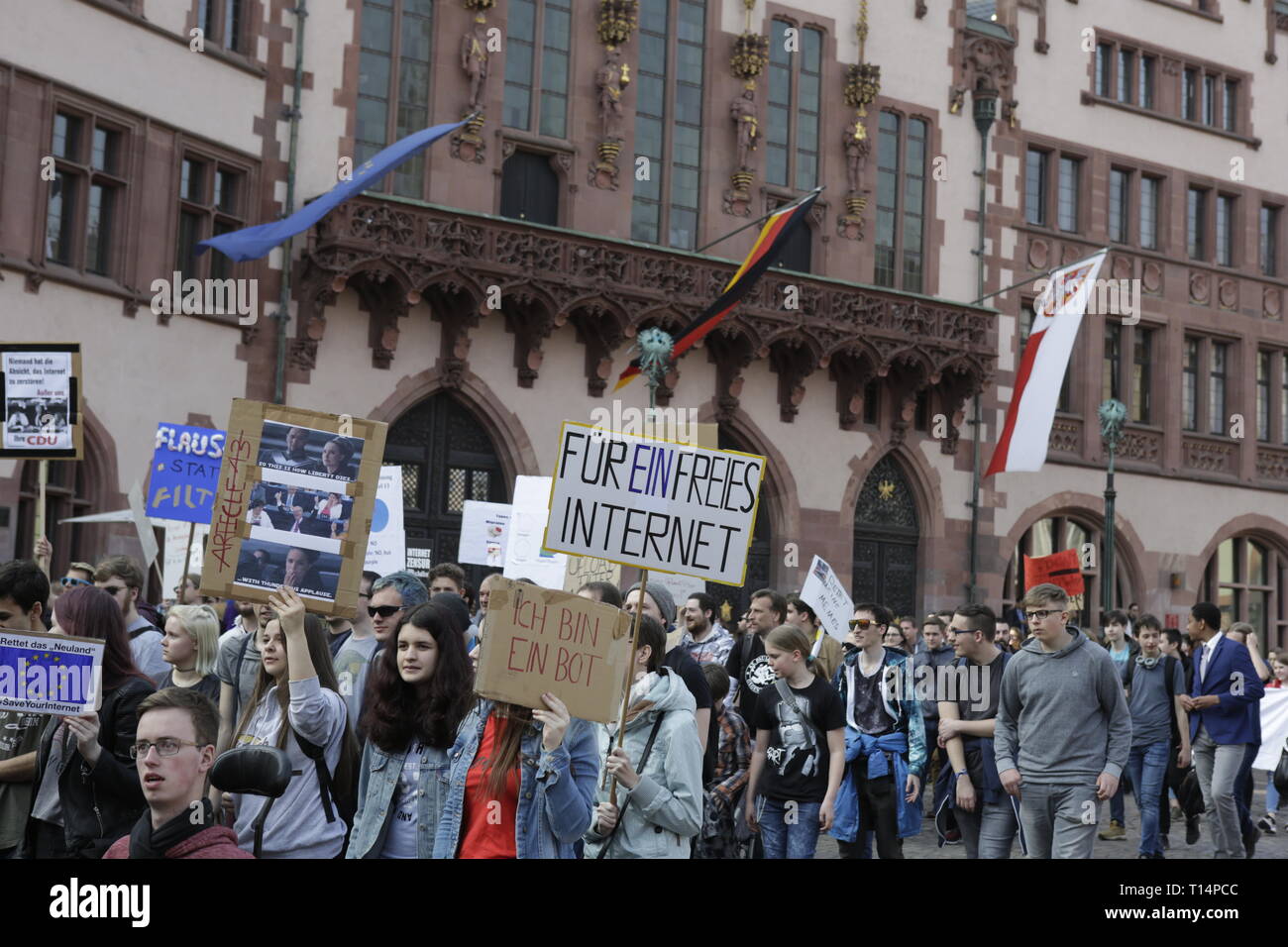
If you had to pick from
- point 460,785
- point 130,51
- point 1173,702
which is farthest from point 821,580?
point 130,51

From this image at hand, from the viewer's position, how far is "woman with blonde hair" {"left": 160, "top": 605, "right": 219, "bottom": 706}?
8484 mm

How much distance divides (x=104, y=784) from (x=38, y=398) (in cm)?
545

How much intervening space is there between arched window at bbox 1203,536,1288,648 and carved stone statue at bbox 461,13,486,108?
16.7m

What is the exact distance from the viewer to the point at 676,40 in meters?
27.2

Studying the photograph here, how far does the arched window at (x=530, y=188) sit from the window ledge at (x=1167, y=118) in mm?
11158

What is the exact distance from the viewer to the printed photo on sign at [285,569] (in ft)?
24.1

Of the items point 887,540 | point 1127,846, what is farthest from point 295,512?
point 887,540

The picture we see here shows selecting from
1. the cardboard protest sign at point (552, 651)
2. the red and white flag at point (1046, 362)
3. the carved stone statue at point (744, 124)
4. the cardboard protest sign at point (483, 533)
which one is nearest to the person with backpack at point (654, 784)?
the cardboard protest sign at point (552, 651)

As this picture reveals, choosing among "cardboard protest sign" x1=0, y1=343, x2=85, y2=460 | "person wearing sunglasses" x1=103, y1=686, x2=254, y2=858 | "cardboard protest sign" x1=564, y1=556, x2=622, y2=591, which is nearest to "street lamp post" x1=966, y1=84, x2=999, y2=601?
"cardboard protest sign" x1=564, y1=556, x2=622, y2=591

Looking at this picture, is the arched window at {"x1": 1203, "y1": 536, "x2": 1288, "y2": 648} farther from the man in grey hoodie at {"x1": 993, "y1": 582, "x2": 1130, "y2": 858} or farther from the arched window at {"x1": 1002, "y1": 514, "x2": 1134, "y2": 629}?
the man in grey hoodie at {"x1": 993, "y1": 582, "x2": 1130, "y2": 858}

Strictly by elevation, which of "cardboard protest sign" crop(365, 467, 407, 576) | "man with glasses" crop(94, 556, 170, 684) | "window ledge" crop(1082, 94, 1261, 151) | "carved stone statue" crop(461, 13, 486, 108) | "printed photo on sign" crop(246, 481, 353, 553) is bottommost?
"man with glasses" crop(94, 556, 170, 684)

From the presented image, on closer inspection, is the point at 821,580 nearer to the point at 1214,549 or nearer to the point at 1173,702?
the point at 1173,702

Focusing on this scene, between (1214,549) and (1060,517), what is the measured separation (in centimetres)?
383

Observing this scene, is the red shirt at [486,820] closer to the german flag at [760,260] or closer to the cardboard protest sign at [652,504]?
the cardboard protest sign at [652,504]
